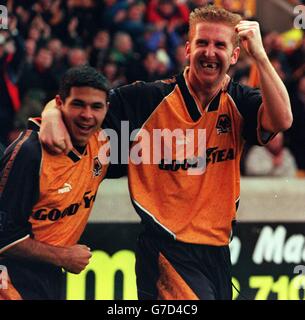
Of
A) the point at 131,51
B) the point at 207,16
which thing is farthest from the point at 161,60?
the point at 207,16

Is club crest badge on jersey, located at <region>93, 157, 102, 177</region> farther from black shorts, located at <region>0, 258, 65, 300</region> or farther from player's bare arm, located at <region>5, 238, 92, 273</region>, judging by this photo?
black shorts, located at <region>0, 258, 65, 300</region>

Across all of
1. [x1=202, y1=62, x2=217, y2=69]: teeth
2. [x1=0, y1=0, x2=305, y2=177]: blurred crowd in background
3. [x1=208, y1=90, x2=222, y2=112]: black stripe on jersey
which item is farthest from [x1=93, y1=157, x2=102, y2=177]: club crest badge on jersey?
[x1=0, y1=0, x2=305, y2=177]: blurred crowd in background

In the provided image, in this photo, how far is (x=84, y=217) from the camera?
465 cm

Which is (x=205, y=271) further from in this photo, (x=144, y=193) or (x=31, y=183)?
(x=31, y=183)

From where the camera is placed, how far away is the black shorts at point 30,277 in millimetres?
4531

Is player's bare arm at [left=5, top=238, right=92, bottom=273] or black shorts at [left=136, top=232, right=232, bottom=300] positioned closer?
player's bare arm at [left=5, top=238, right=92, bottom=273]

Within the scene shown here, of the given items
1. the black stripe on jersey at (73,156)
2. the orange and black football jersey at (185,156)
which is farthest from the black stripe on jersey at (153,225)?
the black stripe on jersey at (73,156)

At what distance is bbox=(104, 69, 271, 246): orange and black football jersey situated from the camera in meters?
4.58

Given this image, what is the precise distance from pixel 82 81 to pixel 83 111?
15 centimetres

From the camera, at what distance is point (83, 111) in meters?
4.47

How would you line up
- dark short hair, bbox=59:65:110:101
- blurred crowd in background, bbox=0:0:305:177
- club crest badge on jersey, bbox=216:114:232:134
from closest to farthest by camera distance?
dark short hair, bbox=59:65:110:101 < club crest badge on jersey, bbox=216:114:232:134 < blurred crowd in background, bbox=0:0:305:177

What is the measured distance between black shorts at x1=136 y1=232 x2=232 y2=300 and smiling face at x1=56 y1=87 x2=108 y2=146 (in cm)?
60

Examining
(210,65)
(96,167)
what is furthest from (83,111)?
(210,65)

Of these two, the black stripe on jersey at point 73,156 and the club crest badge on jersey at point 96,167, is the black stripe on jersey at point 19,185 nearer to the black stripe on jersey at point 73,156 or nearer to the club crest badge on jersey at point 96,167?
the black stripe on jersey at point 73,156
